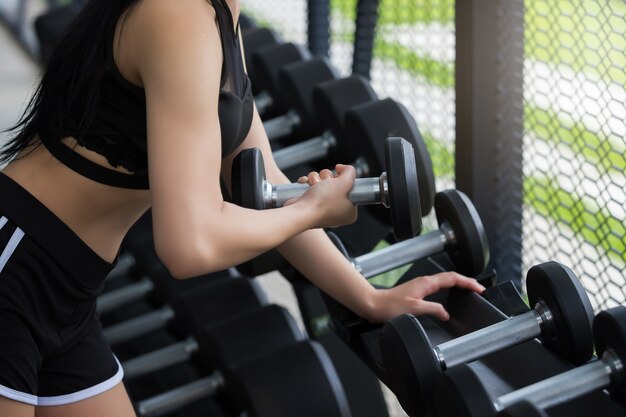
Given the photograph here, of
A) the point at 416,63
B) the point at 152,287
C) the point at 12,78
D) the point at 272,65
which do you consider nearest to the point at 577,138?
the point at 416,63

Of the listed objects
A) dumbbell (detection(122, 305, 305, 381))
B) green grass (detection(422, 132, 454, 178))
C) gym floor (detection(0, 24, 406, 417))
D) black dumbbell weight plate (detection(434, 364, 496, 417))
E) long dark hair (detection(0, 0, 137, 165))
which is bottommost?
gym floor (detection(0, 24, 406, 417))

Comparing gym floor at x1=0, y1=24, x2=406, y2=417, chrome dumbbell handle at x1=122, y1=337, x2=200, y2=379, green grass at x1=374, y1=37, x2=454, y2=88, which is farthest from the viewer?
gym floor at x1=0, y1=24, x2=406, y2=417

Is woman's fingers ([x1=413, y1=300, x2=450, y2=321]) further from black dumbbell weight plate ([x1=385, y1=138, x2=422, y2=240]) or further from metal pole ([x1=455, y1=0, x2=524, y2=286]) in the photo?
metal pole ([x1=455, y1=0, x2=524, y2=286])

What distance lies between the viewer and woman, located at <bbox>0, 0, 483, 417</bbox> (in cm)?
85

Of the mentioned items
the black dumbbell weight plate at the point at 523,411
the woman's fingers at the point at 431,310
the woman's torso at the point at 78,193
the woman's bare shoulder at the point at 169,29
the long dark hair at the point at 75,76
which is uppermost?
the woman's bare shoulder at the point at 169,29

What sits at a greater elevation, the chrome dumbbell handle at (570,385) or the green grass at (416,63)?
the green grass at (416,63)

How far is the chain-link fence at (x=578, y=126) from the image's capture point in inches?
47.8

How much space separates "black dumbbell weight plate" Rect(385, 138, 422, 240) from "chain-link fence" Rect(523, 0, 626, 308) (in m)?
0.43

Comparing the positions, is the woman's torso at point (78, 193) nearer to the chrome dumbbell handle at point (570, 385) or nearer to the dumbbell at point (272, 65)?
the chrome dumbbell handle at point (570, 385)

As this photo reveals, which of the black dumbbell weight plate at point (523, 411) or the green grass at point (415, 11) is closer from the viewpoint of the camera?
the black dumbbell weight plate at point (523, 411)

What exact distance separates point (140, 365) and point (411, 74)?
0.82 meters

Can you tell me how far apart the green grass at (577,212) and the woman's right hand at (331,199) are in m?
0.49

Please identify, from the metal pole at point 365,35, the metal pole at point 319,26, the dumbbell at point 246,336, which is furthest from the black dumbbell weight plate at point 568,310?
the metal pole at point 319,26

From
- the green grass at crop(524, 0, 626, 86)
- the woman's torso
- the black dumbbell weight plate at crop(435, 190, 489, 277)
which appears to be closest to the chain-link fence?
the green grass at crop(524, 0, 626, 86)
